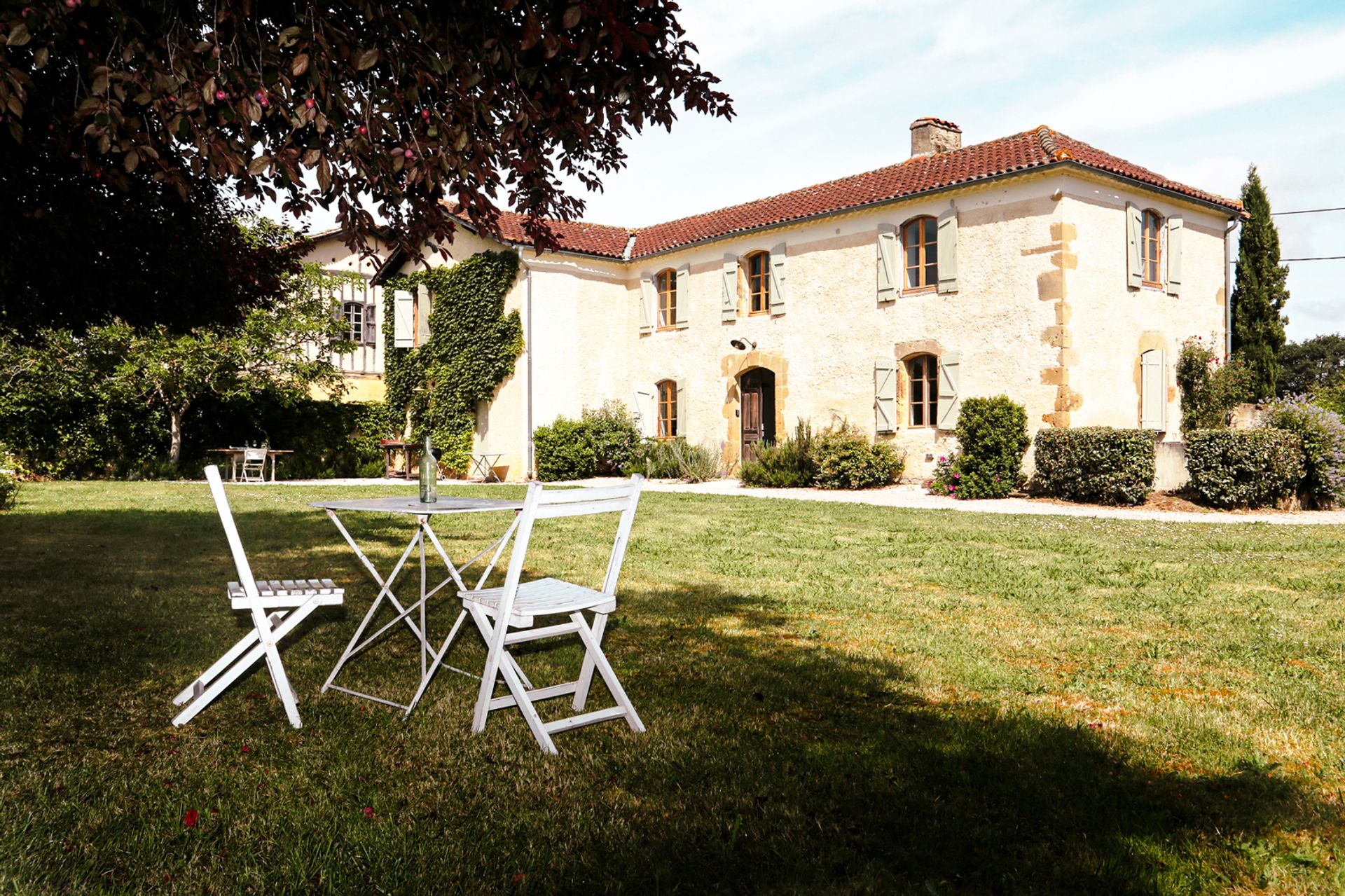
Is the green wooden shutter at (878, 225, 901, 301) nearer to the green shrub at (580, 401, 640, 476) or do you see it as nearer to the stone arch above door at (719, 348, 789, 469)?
the stone arch above door at (719, 348, 789, 469)

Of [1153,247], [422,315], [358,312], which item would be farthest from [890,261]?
[358,312]

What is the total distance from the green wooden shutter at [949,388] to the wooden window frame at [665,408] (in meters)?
6.20

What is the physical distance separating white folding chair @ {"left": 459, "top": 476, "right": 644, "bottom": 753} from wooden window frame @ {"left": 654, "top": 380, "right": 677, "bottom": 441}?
15.7 meters

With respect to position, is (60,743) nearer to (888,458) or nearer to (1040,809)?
(1040,809)

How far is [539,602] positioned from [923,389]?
1312 centimetres

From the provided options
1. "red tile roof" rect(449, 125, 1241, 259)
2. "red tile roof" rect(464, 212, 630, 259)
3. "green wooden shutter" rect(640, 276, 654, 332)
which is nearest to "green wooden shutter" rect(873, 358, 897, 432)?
"red tile roof" rect(449, 125, 1241, 259)

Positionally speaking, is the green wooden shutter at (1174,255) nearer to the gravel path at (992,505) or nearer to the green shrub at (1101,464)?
the green shrub at (1101,464)

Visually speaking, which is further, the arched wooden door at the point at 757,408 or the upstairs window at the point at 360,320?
the upstairs window at the point at 360,320

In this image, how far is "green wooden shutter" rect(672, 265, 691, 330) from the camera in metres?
18.8

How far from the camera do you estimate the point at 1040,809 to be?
8.66ft

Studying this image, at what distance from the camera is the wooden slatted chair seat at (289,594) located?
344 cm

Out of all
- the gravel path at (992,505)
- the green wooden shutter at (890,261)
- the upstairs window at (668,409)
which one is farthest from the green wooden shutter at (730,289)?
the gravel path at (992,505)

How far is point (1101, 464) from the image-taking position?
1251 cm

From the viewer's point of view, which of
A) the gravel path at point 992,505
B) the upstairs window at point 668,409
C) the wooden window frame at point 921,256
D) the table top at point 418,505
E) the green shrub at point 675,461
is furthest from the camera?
the upstairs window at point 668,409
